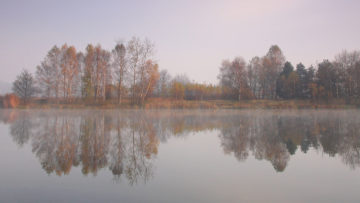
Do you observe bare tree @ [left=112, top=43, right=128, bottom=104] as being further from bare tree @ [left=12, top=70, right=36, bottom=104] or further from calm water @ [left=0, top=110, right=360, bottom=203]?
calm water @ [left=0, top=110, right=360, bottom=203]

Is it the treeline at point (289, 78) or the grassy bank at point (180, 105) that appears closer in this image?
the grassy bank at point (180, 105)

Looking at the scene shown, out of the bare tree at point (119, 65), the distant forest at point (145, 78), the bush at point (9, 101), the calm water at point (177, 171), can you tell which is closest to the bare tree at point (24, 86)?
the distant forest at point (145, 78)

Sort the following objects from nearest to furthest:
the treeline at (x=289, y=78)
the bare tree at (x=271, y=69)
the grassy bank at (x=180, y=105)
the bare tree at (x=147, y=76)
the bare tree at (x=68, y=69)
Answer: the grassy bank at (x=180, y=105) → the bare tree at (x=147, y=76) → the bare tree at (x=68, y=69) → the treeline at (x=289, y=78) → the bare tree at (x=271, y=69)

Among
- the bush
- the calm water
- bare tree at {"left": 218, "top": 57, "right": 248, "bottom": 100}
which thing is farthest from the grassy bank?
the calm water

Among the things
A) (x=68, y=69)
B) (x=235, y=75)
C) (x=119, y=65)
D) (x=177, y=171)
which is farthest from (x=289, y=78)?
(x=177, y=171)

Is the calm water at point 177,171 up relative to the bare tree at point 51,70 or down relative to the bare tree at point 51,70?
down

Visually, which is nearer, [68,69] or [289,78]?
[68,69]

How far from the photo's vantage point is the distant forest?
38.1 meters

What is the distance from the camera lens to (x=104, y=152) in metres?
6.87

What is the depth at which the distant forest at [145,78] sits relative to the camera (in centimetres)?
3809

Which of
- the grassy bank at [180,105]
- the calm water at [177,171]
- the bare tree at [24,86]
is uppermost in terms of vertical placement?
the bare tree at [24,86]

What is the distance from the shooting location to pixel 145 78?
37.8 m

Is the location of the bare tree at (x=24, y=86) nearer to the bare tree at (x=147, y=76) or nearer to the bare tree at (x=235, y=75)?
the bare tree at (x=147, y=76)

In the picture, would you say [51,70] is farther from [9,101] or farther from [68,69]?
[9,101]
